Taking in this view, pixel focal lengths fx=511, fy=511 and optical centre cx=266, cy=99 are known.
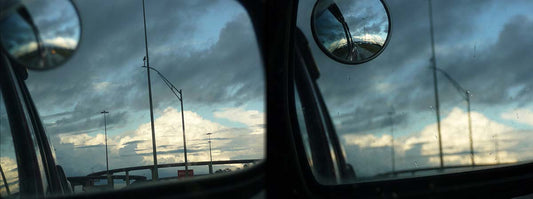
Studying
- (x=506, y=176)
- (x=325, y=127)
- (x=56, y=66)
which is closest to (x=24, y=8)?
(x=56, y=66)

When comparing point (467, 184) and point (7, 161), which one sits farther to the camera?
point (467, 184)

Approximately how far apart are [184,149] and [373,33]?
1442mm

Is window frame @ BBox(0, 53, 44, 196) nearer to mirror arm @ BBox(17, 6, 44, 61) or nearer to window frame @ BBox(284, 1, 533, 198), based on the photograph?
mirror arm @ BBox(17, 6, 44, 61)

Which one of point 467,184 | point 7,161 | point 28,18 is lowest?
point 467,184

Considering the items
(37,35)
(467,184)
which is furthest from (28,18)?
(467,184)

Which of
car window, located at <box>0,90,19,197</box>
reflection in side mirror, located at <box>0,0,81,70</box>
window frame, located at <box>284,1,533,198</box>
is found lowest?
window frame, located at <box>284,1,533,198</box>

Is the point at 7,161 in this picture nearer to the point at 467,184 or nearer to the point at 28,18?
the point at 28,18

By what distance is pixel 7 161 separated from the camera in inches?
77.5

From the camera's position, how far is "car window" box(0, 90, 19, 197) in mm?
1937

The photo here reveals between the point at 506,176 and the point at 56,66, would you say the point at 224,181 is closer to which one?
the point at 56,66

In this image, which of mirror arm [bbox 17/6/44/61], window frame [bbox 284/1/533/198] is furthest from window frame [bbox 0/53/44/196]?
window frame [bbox 284/1/533/198]

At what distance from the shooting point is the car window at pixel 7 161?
1.94 m

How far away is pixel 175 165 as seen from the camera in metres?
2.32

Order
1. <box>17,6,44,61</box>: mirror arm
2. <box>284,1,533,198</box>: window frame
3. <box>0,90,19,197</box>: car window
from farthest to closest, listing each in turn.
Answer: <box>284,1,533,198</box>: window frame, <box>0,90,19,197</box>: car window, <box>17,6,44,61</box>: mirror arm
